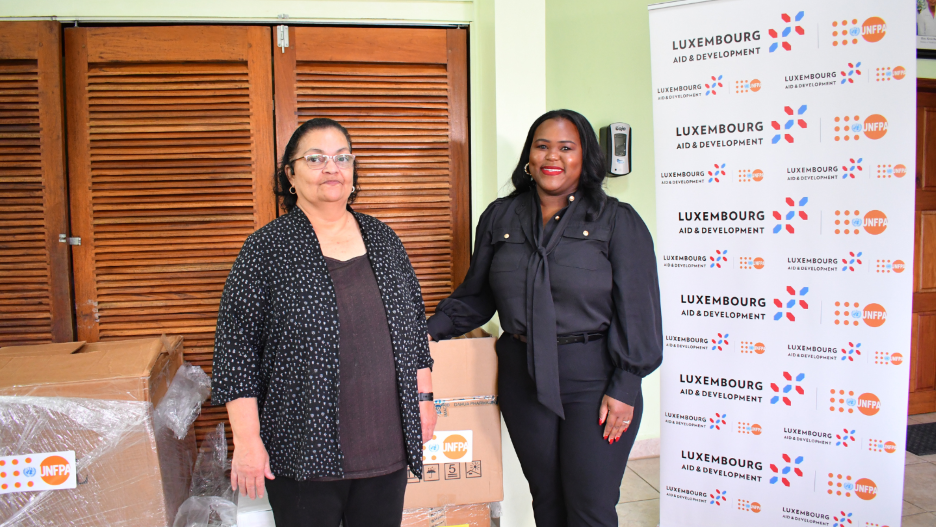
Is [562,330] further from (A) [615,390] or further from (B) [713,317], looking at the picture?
(B) [713,317]

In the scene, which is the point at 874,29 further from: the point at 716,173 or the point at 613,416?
the point at 613,416

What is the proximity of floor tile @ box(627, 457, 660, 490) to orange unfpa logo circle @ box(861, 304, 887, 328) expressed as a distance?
1231 millimetres

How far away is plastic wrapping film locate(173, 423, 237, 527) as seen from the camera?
177 cm

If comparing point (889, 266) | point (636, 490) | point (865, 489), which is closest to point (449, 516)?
point (636, 490)

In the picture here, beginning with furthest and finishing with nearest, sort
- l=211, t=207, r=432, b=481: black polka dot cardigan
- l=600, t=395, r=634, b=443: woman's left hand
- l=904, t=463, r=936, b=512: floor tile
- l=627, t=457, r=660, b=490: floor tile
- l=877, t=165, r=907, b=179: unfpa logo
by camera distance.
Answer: l=627, t=457, r=660, b=490: floor tile < l=904, t=463, r=936, b=512: floor tile < l=877, t=165, r=907, b=179: unfpa logo < l=600, t=395, r=634, b=443: woman's left hand < l=211, t=207, r=432, b=481: black polka dot cardigan

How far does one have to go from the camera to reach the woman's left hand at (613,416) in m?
1.37

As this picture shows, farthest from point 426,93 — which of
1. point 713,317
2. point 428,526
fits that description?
point 428,526

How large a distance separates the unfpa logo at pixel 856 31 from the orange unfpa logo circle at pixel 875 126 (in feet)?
→ 0.80

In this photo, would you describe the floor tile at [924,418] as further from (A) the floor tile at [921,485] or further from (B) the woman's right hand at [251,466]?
(B) the woman's right hand at [251,466]

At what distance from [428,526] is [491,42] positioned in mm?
1804

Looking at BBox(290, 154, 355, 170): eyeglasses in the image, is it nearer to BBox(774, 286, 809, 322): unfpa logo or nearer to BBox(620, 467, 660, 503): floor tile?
BBox(774, 286, 809, 322): unfpa logo

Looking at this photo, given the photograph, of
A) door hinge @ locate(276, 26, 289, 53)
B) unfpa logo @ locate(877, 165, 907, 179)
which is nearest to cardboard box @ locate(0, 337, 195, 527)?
door hinge @ locate(276, 26, 289, 53)

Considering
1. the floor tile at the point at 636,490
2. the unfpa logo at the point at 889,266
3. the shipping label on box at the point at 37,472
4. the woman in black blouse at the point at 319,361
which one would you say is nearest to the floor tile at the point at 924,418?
the floor tile at the point at 636,490

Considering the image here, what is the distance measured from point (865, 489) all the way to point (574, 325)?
1191 mm
